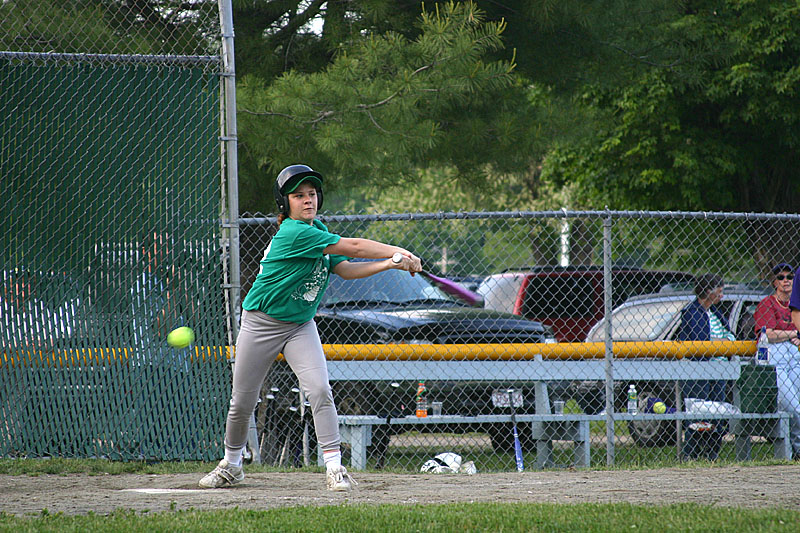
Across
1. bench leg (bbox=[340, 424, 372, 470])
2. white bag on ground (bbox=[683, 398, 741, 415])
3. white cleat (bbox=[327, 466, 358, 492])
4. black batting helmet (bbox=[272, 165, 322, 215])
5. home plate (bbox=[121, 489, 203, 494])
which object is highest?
black batting helmet (bbox=[272, 165, 322, 215])

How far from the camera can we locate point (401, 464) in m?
8.88

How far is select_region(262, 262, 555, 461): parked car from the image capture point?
8.11 meters

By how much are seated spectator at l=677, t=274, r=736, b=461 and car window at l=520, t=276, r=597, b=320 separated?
253 centimetres

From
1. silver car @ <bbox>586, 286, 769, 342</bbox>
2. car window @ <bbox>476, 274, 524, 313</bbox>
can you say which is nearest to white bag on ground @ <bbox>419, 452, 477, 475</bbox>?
silver car @ <bbox>586, 286, 769, 342</bbox>

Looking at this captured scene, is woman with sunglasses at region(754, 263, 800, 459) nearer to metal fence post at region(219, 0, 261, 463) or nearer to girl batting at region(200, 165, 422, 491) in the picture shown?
girl batting at region(200, 165, 422, 491)

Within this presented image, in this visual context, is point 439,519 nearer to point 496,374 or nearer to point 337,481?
point 337,481

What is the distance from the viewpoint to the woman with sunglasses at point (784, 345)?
26.4ft

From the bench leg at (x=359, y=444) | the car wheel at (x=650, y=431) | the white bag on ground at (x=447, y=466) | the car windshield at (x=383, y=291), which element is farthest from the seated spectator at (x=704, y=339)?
the bench leg at (x=359, y=444)

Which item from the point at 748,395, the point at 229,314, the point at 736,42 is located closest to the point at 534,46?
the point at 736,42

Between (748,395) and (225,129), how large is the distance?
5.00 metres

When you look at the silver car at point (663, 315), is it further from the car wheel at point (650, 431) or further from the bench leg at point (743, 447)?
the bench leg at point (743, 447)

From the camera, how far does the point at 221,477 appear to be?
586 centimetres

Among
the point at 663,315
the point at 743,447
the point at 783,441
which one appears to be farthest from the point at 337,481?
the point at 663,315

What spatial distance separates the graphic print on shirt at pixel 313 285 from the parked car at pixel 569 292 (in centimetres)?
608
